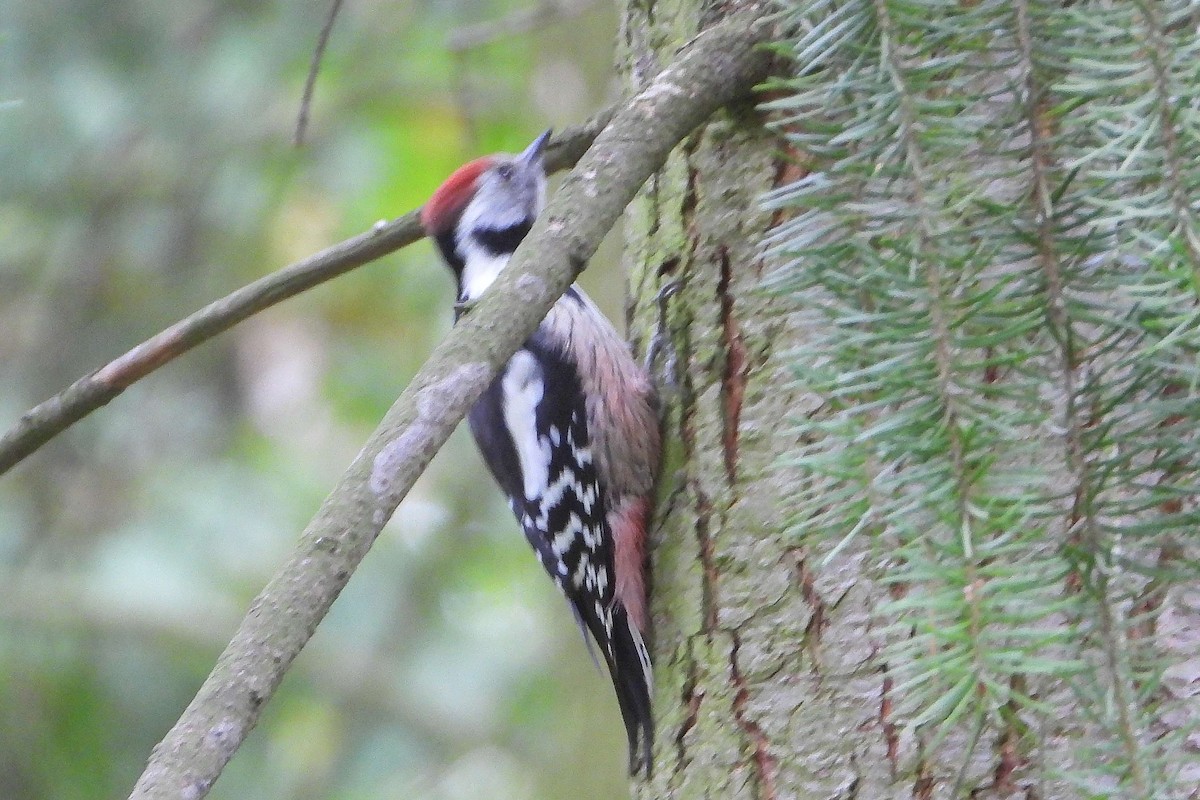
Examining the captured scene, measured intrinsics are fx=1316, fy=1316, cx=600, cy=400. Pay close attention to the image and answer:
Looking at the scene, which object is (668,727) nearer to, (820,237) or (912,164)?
(820,237)

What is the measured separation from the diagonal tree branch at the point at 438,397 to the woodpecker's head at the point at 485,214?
57.0 inches

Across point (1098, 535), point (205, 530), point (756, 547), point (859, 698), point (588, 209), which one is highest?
point (205, 530)

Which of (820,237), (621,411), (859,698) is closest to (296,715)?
(621,411)

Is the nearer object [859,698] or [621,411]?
[859,698]

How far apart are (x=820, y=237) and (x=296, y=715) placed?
12.9ft

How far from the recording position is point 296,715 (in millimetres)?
4586

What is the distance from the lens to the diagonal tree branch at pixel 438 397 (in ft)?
3.04

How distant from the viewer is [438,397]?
1.09m

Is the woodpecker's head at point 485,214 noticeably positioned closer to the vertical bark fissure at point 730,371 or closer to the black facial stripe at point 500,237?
the black facial stripe at point 500,237

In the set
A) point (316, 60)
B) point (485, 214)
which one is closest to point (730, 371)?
point (316, 60)

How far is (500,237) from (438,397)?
1943mm

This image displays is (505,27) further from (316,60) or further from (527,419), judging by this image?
(316,60)

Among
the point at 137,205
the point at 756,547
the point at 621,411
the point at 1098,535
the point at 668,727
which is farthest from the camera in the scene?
the point at 137,205

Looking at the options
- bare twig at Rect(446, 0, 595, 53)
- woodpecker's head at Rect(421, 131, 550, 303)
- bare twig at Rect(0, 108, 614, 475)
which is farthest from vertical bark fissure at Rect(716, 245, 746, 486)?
bare twig at Rect(446, 0, 595, 53)
